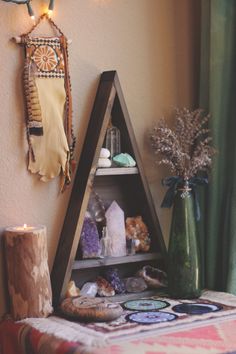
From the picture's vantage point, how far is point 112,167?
7.07 ft

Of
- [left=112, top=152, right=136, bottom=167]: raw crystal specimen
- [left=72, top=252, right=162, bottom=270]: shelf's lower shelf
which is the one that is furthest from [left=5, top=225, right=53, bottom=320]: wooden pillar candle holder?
[left=112, top=152, right=136, bottom=167]: raw crystal specimen

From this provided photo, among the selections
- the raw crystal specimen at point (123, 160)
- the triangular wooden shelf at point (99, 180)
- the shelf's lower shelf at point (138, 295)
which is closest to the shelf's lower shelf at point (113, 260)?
the triangular wooden shelf at point (99, 180)

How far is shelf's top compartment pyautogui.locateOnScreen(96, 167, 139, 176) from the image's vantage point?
2094 mm

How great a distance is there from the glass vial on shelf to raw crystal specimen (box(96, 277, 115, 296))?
0.46 metres

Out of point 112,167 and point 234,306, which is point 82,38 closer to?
point 112,167

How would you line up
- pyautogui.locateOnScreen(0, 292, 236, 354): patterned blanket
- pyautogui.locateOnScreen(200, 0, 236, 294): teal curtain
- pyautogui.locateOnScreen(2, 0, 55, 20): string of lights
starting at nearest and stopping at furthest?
pyautogui.locateOnScreen(0, 292, 236, 354): patterned blanket
pyautogui.locateOnScreen(2, 0, 55, 20): string of lights
pyautogui.locateOnScreen(200, 0, 236, 294): teal curtain

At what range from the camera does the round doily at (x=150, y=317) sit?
184cm

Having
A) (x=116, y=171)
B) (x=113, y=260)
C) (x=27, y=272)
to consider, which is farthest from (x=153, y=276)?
(x=27, y=272)

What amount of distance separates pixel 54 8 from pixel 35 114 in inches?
15.7

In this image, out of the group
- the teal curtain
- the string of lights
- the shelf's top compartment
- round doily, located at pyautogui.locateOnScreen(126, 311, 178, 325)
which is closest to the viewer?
round doily, located at pyautogui.locateOnScreen(126, 311, 178, 325)

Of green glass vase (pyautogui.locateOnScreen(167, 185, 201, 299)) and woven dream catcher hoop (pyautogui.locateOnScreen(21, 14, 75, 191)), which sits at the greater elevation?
woven dream catcher hoop (pyautogui.locateOnScreen(21, 14, 75, 191))

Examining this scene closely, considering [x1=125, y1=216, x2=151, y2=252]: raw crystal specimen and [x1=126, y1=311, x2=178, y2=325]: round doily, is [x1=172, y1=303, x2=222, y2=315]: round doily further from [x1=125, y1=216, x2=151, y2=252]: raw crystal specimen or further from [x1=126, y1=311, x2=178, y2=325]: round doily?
[x1=125, y1=216, x2=151, y2=252]: raw crystal specimen

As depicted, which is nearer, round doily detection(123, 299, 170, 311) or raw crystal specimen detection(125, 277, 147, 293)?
round doily detection(123, 299, 170, 311)

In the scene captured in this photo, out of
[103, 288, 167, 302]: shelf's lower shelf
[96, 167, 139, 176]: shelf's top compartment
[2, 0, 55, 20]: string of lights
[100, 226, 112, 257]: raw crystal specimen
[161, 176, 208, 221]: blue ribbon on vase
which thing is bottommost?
[103, 288, 167, 302]: shelf's lower shelf
